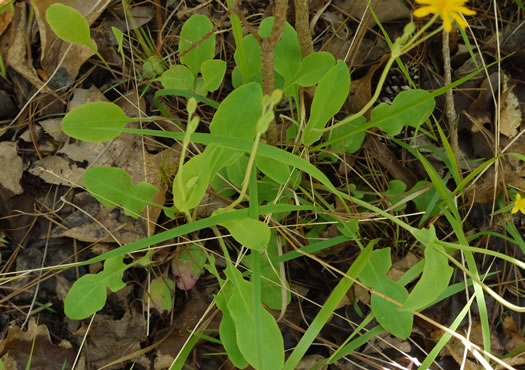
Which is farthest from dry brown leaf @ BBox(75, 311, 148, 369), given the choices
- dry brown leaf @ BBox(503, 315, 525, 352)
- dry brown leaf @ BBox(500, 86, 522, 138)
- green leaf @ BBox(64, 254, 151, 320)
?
dry brown leaf @ BBox(500, 86, 522, 138)

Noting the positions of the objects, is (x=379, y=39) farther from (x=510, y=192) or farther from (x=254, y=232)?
(x=254, y=232)

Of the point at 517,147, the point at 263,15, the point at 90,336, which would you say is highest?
the point at 263,15

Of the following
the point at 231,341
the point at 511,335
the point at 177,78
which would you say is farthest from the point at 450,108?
the point at 231,341

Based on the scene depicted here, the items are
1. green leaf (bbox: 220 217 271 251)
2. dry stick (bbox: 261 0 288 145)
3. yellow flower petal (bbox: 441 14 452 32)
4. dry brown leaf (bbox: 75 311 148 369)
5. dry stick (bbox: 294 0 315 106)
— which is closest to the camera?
yellow flower petal (bbox: 441 14 452 32)

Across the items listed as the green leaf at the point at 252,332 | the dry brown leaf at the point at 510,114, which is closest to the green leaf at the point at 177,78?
the green leaf at the point at 252,332

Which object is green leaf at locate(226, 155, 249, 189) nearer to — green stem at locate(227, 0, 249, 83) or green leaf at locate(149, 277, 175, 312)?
green stem at locate(227, 0, 249, 83)

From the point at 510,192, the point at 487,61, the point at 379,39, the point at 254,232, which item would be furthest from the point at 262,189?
the point at 487,61
